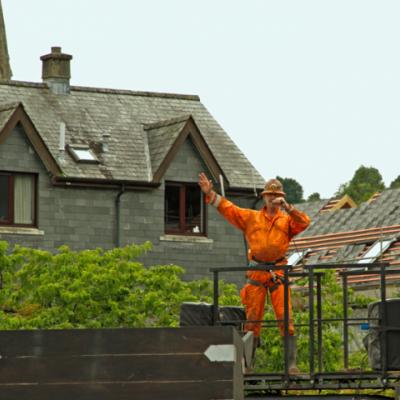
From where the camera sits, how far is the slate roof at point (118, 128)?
51.1 metres

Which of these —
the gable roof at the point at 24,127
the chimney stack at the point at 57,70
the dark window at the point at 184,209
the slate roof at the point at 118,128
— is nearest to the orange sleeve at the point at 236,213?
the gable roof at the point at 24,127

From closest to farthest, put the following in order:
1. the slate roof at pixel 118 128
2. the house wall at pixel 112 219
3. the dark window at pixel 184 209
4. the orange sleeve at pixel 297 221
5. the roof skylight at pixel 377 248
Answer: the orange sleeve at pixel 297 221
the house wall at pixel 112 219
the slate roof at pixel 118 128
the dark window at pixel 184 209
the roof skylight at pixel 377 248

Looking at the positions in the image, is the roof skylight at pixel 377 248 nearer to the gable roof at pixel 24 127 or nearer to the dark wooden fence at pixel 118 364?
the gable roof at pixel 24 127

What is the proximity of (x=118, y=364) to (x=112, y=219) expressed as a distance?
3570 cm

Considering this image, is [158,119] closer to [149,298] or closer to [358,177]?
[149,298]

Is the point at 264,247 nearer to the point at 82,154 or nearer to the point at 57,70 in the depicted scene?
the point at 82,154

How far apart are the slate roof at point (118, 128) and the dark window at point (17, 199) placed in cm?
98

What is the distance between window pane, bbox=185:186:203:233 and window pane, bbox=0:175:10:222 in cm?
503

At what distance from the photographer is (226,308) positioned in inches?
742

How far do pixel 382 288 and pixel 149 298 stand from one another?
22.2 metres

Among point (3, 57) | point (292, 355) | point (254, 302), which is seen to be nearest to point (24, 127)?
point (3, 57)

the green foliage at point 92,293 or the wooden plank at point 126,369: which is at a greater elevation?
the green foliage at point 92,293

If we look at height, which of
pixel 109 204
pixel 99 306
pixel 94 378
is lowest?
pixel 94 378

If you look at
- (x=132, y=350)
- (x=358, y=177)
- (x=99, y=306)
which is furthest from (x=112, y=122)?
(x=358, y=177)
